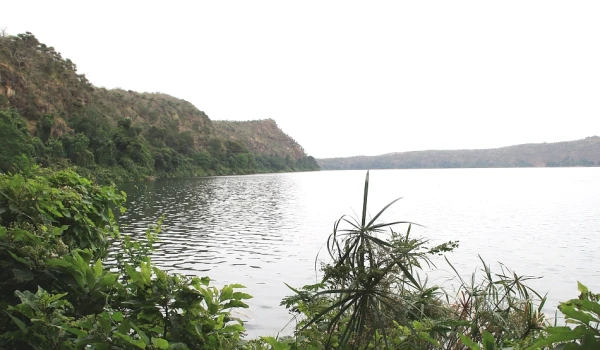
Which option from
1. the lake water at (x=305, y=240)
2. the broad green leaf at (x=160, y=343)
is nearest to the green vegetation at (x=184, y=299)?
the broad green leaf at (x=160, y=343)

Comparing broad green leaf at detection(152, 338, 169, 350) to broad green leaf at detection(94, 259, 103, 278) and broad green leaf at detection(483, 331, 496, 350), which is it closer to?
broad green leaf at detection(94, 259, 103, 278)

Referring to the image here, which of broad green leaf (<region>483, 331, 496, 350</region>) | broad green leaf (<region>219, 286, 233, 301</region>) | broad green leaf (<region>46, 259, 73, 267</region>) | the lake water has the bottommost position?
the lake water

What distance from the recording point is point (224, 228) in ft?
71.5

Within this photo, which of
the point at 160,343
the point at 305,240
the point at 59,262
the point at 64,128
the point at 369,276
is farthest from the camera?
the point at 64,128

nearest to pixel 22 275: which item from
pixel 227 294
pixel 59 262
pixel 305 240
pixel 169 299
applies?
pixel 59 262

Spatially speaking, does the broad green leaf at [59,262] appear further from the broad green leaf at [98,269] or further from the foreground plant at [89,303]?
the broad green leaf at [98,269]

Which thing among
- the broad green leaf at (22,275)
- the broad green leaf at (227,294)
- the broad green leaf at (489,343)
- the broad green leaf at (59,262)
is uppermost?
the broad green leaf at (59,262)

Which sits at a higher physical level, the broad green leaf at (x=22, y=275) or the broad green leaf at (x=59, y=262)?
the broad green leaf at (x=59, y=262)

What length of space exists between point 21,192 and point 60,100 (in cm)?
6730

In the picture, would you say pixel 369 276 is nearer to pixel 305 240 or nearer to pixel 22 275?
pixel 22 275

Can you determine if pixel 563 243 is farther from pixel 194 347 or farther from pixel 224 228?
pixel 194 347

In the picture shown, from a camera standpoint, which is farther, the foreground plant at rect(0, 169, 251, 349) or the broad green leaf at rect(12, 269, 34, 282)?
the broad green leaf at rect(12, 269, 34, 282)

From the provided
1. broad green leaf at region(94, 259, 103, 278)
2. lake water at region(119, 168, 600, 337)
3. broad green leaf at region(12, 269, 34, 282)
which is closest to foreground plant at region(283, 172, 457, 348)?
broad green leaf at region(94, 259, 103, 278)

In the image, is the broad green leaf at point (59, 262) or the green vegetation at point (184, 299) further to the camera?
the broad green leaf at point (59, 262)
